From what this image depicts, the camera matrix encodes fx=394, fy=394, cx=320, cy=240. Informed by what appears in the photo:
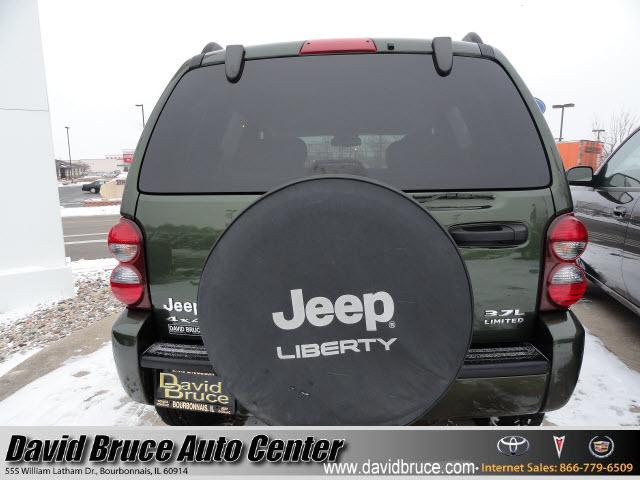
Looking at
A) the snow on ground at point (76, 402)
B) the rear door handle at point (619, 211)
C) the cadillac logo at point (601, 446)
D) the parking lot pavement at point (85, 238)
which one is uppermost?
the rear door handle at point (619, 211)

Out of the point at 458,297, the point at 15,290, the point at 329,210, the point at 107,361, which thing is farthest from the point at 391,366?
the point at 15,290

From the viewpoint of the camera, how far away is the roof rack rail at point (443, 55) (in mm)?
1699

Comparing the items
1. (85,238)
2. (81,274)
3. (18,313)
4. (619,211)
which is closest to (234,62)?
(619,211)

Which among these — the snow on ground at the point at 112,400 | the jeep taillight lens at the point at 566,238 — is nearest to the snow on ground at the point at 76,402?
the snow on ground at the point at 112,400

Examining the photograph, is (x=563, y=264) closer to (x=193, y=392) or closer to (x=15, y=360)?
(x=193, y=392)

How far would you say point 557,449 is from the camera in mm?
1565

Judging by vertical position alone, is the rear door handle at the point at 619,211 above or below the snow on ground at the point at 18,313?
above

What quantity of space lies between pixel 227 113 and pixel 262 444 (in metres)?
1.39

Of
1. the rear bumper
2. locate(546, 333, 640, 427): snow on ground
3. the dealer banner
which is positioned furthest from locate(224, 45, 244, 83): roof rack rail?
locate(546, 333, 640, 427): snow on ground

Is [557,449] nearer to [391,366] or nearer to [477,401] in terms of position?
[477,401]

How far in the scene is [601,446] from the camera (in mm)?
1606

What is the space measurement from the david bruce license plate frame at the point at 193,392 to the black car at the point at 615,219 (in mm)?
3250

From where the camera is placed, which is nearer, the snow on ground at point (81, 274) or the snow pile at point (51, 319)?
the snow pile at point (51, 319)

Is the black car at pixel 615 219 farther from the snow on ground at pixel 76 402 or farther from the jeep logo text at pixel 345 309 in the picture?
the snow on ground at pixel 76 402
